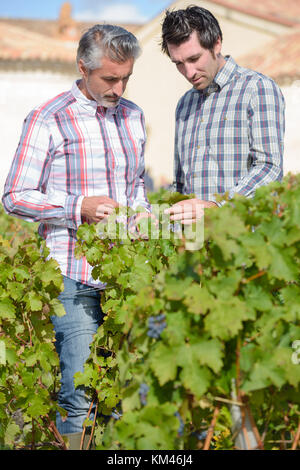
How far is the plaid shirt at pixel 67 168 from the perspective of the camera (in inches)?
110

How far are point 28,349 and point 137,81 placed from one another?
17.0 meters

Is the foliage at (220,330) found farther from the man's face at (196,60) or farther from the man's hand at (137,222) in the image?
the man's face at (196,60)

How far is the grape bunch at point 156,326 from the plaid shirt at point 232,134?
A: 1.18 m

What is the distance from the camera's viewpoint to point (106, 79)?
2.85m

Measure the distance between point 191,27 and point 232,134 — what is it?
55 centimetres

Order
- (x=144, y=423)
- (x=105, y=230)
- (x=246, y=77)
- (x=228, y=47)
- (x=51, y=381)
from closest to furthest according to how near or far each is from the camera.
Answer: (x=144, y=423) → (x=105, y=230) → (x=51, y=381) → (x=246, y=77) → (x=228, y=47)

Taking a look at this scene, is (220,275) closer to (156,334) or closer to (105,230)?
(156,334)

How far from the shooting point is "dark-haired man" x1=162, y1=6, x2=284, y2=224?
9.89ft

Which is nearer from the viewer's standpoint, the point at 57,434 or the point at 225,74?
the point at 57,434

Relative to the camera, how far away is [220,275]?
1911 millimetres

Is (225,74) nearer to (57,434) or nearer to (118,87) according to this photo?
(118,87)

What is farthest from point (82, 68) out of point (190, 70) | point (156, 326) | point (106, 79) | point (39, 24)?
point (39, 24)

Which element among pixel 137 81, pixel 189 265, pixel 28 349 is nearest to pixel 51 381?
pixel 28 349
